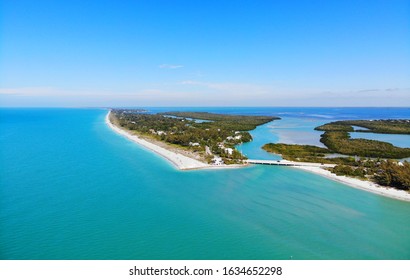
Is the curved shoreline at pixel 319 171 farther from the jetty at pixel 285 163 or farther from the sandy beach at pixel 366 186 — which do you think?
the jetty at pixel 285 163

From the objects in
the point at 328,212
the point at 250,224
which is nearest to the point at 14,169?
the point at 250,224

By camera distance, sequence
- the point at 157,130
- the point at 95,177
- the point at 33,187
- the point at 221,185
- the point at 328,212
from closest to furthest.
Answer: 1. the point at 328,212
2. the point at 33,187
3. the point at 221,185
4. the point at 95,177
5. the point at 157,130

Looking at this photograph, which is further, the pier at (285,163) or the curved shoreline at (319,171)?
the pier at (285,163)

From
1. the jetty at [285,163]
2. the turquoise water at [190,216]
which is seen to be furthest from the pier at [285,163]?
the turquoise water at [190,216]

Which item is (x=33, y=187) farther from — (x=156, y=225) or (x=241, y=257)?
(x=241, y=257)

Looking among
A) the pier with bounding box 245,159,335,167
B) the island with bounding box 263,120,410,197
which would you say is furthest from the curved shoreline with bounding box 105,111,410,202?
the pier with bounding box 245,159,335,167

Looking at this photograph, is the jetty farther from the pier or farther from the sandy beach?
the sandy beach

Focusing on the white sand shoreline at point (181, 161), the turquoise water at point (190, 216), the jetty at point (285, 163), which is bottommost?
the turquoise water at point (190, 216)
